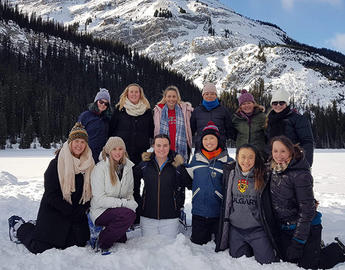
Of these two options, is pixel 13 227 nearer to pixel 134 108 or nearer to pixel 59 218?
pixel 59 218

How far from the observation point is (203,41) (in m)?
140

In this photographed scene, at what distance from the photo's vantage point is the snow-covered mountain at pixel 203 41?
109 metres

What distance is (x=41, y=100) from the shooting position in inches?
1758

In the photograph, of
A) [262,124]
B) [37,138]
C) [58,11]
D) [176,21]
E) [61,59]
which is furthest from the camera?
[58,11]

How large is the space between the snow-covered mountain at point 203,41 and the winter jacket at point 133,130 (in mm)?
100705

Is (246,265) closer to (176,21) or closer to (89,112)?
(89,112)

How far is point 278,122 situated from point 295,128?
261 millimetres

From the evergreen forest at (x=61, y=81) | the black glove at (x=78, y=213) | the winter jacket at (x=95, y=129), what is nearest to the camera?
the black glove at (x=78, y=213)

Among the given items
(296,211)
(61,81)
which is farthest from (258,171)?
(61,81)

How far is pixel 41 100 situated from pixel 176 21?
130116 millimetres

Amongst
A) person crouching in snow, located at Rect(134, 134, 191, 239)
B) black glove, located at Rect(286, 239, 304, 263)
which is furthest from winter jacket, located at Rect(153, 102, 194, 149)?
black glove, located at Rect(286, 239, 304, 263)

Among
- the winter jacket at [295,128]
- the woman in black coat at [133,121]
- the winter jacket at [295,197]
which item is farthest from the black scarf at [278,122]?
the woman in black coat at [133,121]

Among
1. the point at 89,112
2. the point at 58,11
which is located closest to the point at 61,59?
the point at 89,112

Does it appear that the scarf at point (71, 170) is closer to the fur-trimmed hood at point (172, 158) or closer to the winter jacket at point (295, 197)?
the fur-trimmed hood at point (172, 158)
